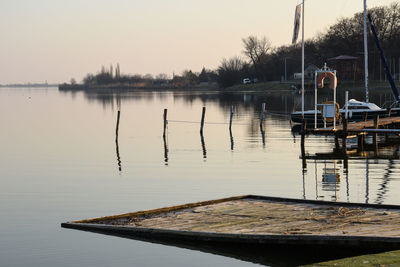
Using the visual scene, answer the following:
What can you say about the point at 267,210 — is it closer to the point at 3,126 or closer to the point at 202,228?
the point at 202,228

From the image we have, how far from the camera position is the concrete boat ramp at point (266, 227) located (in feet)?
43.3

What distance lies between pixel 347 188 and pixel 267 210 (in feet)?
23.3

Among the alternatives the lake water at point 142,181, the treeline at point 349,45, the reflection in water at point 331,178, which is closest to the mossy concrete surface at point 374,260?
the lake water at point 142,181

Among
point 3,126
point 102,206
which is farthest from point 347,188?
point 3,126

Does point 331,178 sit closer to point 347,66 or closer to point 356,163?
point 356,163

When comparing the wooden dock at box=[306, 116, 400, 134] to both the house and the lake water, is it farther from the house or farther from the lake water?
the house

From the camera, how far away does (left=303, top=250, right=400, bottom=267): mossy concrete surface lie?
460 inches

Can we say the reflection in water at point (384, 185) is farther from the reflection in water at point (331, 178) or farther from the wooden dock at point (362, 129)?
the wooden dock at point (362, 129)

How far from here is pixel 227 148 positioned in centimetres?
3778

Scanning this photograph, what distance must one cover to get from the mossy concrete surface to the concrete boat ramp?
46cm

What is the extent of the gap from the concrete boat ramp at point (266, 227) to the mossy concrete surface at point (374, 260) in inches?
18.3

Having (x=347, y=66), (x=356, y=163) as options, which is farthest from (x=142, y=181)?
(x=347, y=66)

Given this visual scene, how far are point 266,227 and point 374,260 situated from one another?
10.1 feet

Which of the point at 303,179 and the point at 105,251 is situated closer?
the point at 105,251
